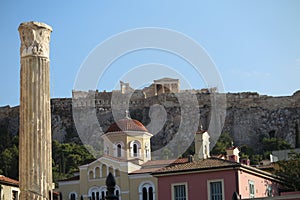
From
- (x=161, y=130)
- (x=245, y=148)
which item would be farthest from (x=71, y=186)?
(x=161, y=130)

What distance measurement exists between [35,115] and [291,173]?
2548cm

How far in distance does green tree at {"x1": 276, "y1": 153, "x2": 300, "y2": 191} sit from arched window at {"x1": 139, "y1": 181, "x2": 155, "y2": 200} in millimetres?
9248

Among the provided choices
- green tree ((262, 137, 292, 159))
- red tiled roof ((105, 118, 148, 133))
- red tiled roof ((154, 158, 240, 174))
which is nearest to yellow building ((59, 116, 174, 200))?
red tiled roof ((105, 118, 148, 133))

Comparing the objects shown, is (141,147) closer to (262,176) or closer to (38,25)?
(262,176)

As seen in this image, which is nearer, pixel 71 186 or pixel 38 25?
pixel 38 25

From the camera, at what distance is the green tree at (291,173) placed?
42219 mm

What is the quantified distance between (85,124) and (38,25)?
90.7m

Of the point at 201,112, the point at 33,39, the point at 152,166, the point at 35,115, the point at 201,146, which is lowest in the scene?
the point at 35,115

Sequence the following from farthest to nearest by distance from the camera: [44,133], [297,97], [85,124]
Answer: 1. [297,97]
2. [85,124]
3. [44,133]

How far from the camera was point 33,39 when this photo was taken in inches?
811

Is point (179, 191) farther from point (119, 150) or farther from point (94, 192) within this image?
point (119, 150)

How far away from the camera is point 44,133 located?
65.9 ft

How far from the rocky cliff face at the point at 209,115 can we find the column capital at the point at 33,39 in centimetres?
9124

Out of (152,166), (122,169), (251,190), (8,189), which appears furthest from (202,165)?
(152,166)
